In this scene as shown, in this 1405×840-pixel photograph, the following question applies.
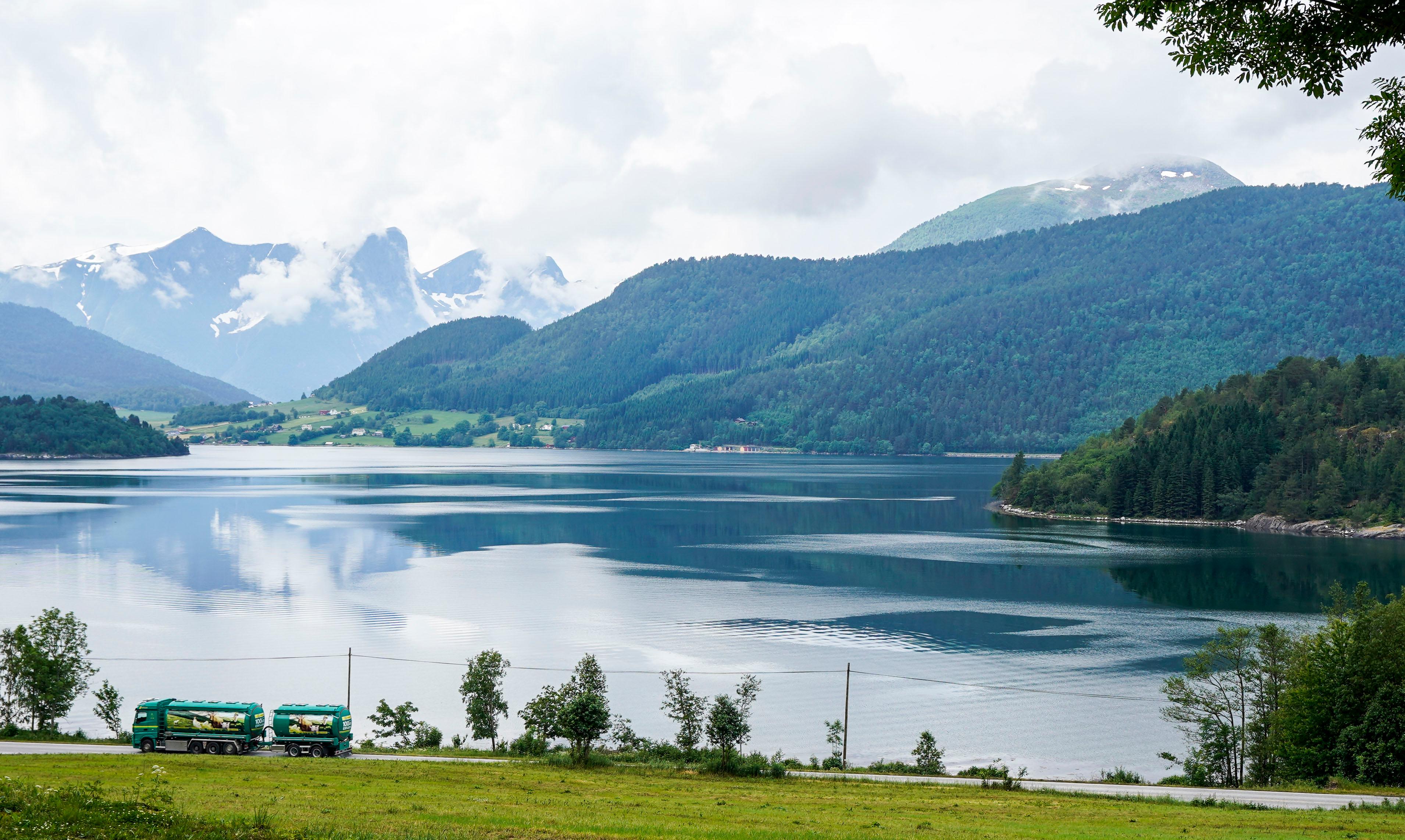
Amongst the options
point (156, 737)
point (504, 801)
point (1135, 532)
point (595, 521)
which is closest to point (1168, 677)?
point (504, 801)

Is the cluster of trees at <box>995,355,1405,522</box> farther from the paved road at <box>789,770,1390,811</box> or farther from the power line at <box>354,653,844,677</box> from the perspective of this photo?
the paved road at <box>789,770,1390,811</box>

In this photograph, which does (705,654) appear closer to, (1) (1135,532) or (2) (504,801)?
(2) (504,801)

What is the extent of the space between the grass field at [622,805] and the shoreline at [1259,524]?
283 ft

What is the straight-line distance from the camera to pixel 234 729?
99.0ft

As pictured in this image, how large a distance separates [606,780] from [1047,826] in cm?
1064

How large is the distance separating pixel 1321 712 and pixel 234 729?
100.0 feet

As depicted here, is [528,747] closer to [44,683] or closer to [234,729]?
[234,729]

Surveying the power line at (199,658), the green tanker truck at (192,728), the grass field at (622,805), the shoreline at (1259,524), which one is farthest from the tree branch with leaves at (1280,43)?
the shoreline at (1259,524)

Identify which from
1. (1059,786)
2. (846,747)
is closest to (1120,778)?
(1059,786)

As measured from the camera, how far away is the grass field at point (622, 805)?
18688mm

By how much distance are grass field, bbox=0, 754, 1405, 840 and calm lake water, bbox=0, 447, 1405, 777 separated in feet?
35.4

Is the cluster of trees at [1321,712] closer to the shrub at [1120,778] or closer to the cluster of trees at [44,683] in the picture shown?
the shrub at [1120,778]

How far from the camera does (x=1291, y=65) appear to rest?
13312 mm

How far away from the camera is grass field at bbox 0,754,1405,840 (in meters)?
18.7
